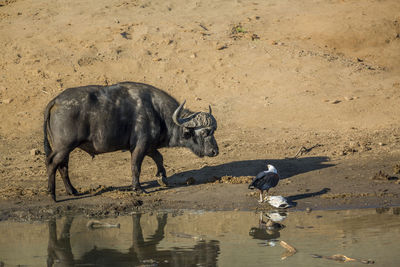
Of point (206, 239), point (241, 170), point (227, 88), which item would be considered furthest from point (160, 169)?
point (227, 88)

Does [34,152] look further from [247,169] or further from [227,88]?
[227,88]

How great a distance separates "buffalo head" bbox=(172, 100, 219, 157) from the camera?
11766mm

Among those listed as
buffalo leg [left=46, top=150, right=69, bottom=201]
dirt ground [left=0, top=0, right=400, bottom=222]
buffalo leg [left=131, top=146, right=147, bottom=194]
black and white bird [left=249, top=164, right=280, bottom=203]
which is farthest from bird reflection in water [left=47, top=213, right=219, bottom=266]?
buffalo leg [left=131, top=146, right=147, bottom=194]

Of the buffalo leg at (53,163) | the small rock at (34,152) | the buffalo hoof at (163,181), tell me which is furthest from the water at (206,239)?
the small rock at (34,152)

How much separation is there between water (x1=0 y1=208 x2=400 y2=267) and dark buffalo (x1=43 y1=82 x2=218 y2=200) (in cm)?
136

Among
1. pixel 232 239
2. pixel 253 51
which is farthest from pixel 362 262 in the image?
pixel 253 51

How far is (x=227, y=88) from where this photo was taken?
17.7 metres

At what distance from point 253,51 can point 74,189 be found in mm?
9114

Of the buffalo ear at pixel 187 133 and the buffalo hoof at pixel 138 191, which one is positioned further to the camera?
the buffalo ear at pixel 187 133

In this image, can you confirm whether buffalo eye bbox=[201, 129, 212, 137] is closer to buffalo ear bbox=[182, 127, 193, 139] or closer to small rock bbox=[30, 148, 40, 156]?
buffalo ear bbox=[182, 127, 193, 139]

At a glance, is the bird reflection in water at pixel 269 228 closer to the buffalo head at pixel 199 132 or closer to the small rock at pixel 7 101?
the buffalo head at pixel 199 132

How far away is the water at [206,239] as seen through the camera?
→ 764cm

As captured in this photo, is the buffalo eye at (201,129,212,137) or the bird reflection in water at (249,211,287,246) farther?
the buffalo eye at (201,129,212,137)

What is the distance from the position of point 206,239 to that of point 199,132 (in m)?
3.59
